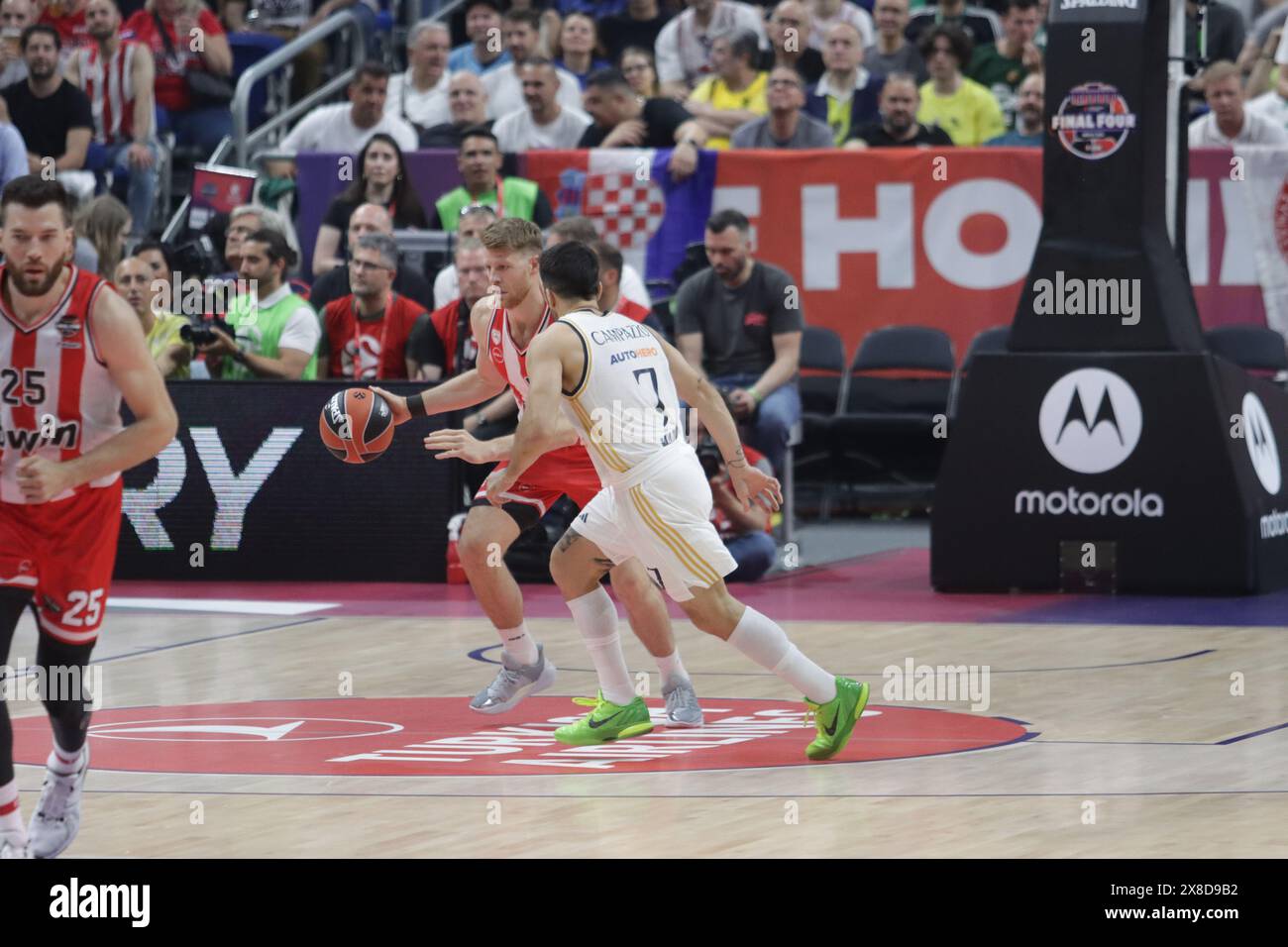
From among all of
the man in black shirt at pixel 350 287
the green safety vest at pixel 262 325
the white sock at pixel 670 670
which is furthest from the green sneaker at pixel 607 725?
the man in black shirt at pixel 350 287

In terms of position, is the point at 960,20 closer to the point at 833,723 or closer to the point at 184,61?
the point at 184,61

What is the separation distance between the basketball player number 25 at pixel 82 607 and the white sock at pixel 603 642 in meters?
2.48

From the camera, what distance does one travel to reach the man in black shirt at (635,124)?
15.3 m

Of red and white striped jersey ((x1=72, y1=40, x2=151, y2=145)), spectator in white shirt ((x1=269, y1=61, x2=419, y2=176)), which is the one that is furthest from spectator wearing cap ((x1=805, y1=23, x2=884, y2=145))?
red and white striped jersey ((x1=72, y1=40, x2=151, y2=145))

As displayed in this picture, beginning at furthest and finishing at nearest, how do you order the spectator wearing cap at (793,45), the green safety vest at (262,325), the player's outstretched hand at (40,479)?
the spectator wearing cap at (793,45)
the green safety vest at (262,325)
the player's outstretched hand at (40,479)

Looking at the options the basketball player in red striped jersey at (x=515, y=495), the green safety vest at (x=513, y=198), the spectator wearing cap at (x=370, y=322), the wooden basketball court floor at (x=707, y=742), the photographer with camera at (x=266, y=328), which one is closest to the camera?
the wooden basketball court floor at (x=707, y=742)

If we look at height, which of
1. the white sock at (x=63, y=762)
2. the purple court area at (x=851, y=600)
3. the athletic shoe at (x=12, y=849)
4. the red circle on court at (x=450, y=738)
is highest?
the white sock at (x=63, y=762)

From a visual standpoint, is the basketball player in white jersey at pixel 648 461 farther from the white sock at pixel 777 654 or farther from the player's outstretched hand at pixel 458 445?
the player's outstretched hand at pixel 458 445

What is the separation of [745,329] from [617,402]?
5584 millimetres

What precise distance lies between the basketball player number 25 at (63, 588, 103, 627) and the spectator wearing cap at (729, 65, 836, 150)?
10.1 m

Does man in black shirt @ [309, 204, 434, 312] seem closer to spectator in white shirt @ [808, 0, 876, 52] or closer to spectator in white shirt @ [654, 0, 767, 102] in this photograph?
spectator in white shirt @ [654, 0, 767, 102]

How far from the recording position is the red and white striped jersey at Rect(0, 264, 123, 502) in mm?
6133
